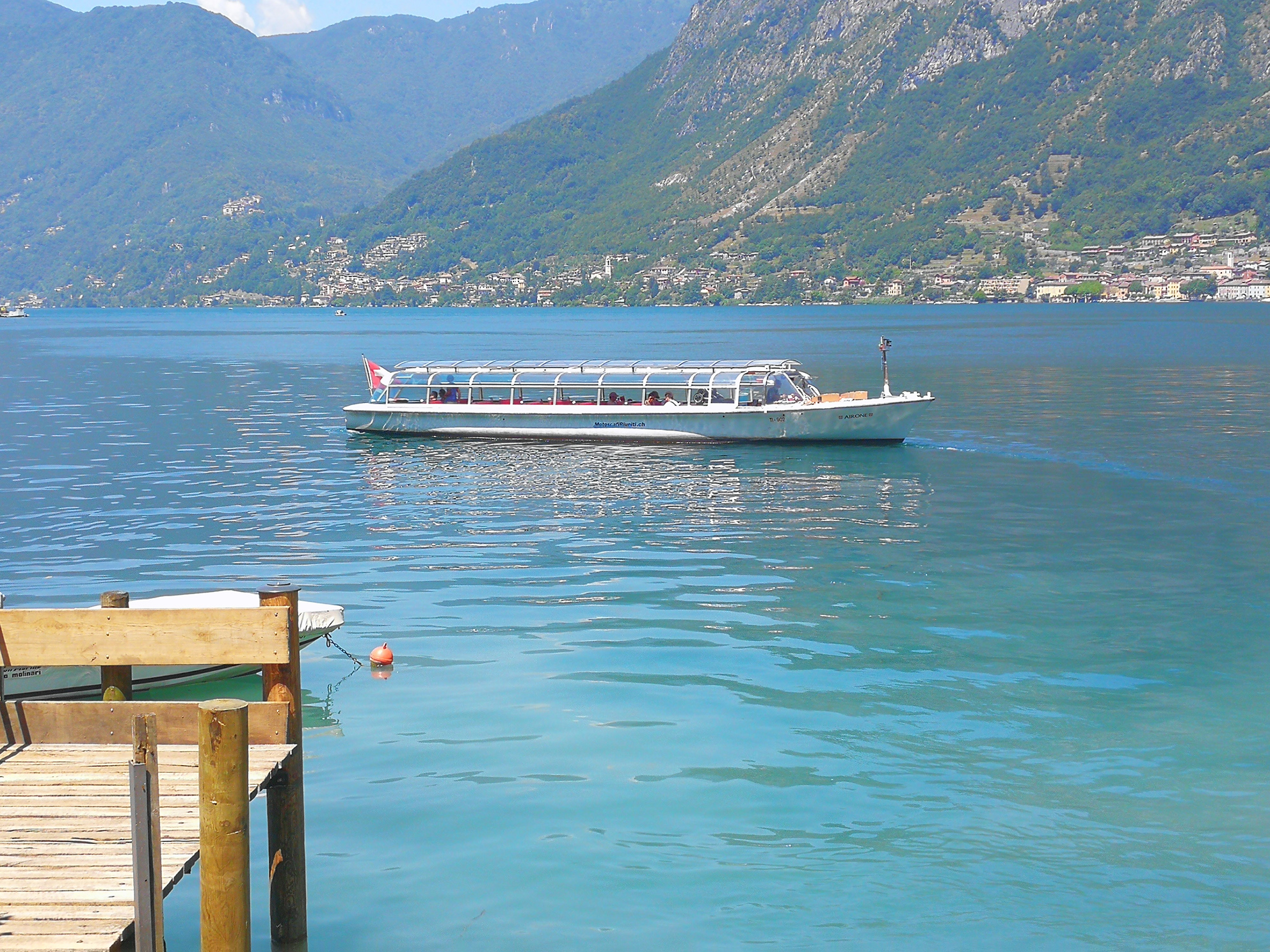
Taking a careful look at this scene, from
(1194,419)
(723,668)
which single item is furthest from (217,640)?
(1194,419)

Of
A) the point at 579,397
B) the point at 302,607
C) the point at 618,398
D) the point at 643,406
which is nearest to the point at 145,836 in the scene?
the point at 302,607

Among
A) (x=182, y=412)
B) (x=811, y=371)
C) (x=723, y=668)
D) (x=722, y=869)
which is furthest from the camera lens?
(x=811, y=371)

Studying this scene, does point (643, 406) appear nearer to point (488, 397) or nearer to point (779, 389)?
point (779, 389)

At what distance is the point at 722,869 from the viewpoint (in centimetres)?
1252

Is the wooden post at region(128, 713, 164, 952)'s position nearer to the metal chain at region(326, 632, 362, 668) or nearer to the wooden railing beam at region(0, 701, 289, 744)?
the wooden railing beam at region(0, 701, 289, 744)

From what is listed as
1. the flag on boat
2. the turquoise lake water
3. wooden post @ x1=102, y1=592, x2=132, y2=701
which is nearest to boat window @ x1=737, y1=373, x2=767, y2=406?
the turquoise lake water

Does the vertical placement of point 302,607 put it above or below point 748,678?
above

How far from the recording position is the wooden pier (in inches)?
326

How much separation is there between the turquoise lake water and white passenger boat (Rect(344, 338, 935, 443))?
1.35 metres

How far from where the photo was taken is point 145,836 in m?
8.09

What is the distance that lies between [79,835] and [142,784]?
6.79 ft

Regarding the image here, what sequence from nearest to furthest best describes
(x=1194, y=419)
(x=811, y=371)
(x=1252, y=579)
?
(x=1252, y=579) → (x=1194, y=419) → (x=811, y=371)

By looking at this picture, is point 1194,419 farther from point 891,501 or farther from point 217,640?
point 217,640

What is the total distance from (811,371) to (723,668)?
2720 inches
